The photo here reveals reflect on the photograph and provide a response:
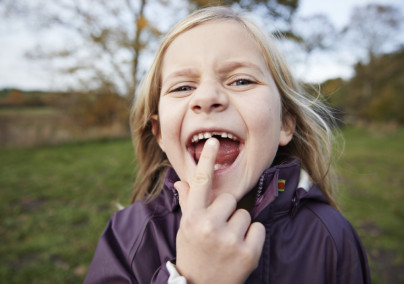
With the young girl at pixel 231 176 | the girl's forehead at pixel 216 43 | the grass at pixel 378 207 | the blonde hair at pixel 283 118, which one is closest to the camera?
the young girl at pixel 231 176

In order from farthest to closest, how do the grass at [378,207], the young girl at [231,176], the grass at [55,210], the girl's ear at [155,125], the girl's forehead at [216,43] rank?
the grass at [378,207] < the grass at [55,210] < the girl's ear at [155,125] < the girl's forehead at [216,43] < the young girl at [231,176]

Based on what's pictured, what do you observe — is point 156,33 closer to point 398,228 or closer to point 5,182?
point 5,182

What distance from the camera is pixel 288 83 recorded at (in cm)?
159

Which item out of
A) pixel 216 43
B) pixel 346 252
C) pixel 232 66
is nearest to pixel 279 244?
pixel 346 252

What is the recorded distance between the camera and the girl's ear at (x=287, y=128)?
1503 mm

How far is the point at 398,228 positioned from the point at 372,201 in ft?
3.42

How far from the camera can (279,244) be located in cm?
123

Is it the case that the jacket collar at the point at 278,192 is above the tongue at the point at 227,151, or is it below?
below

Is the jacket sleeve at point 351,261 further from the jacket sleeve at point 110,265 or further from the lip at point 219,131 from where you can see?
the jacket sleeve at point 110,265

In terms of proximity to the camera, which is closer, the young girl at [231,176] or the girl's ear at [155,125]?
the young girl at [231,176]

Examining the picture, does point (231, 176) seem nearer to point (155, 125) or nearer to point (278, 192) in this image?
point (278, 192)

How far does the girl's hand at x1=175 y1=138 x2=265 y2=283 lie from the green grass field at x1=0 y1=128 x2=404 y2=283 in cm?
238

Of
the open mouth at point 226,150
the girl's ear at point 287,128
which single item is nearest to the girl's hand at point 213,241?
the open mouth at point 226,150

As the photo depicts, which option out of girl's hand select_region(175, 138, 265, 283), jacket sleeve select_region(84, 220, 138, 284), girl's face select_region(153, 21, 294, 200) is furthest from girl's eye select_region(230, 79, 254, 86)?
jacket sleeve select_region(84, 220, 138, 284)
